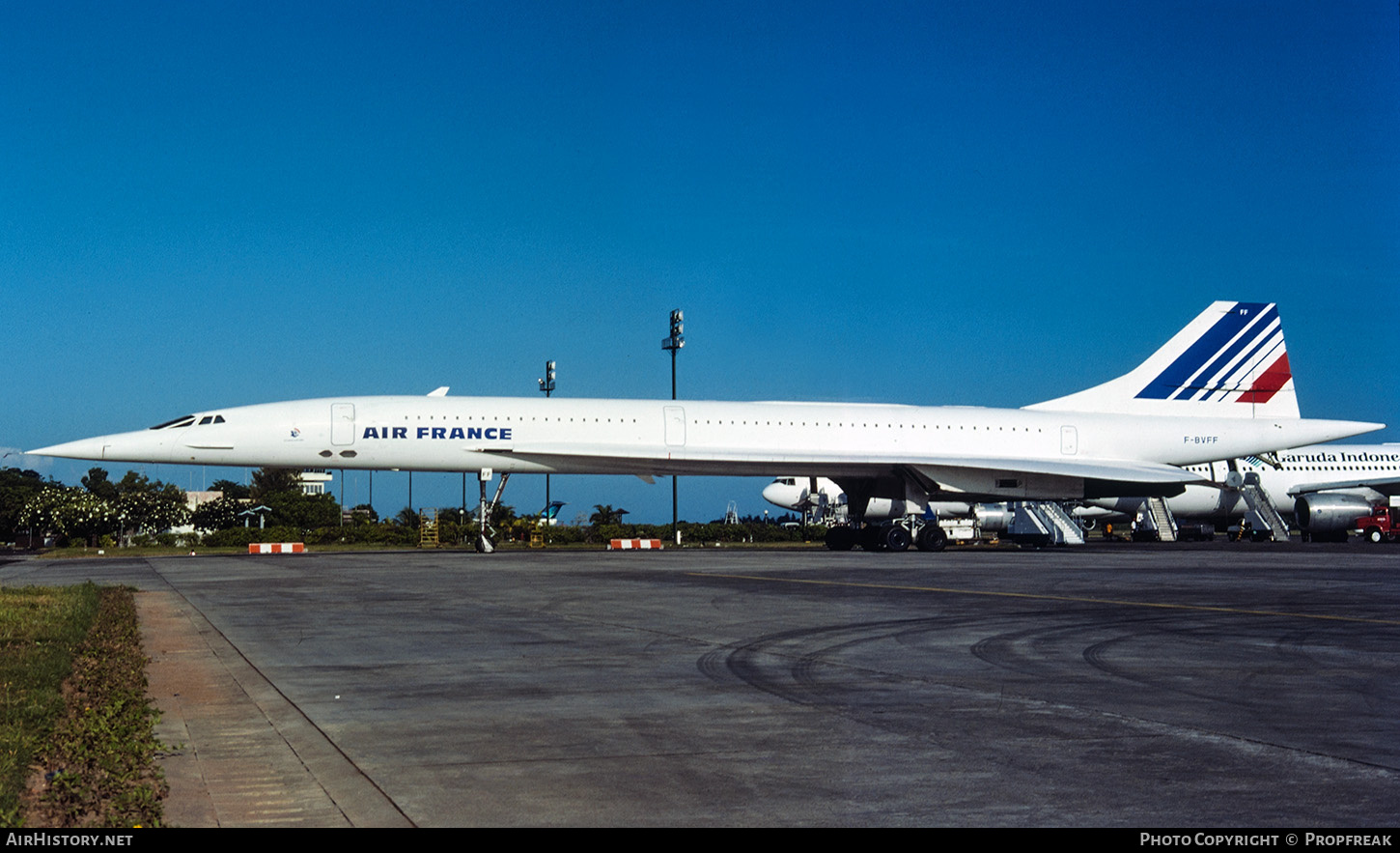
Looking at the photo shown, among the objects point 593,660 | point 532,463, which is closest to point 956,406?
point 532,463

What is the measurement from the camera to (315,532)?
44.8 m

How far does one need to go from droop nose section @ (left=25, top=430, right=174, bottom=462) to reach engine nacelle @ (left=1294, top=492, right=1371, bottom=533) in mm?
37040

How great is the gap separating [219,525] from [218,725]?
263ft

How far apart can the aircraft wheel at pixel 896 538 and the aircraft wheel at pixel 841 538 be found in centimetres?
217

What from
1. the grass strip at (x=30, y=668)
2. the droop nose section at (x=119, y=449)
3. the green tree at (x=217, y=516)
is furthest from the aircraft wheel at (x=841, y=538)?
the green tree at (x=217, y=516)

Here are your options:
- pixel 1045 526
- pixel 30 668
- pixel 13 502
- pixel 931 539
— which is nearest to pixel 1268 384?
pixel 1045 526

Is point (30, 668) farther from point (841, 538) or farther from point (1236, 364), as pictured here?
point (1236, 364)

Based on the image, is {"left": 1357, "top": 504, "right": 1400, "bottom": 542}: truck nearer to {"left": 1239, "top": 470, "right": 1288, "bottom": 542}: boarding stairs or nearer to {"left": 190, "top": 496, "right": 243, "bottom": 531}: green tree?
{"left": 1239, "top": 470, "right": 1288, "bottom": 542}: boarding stairs

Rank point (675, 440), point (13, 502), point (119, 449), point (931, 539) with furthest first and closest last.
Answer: point (13, 502)
point (931, 539)
point (675, 440)
point (119, 449)

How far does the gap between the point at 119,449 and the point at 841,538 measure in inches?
735

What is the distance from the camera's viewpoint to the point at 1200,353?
36.4m

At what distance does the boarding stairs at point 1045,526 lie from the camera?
38812 millimetres

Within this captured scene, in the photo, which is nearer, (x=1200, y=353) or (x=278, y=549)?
(x=278, y=549)
